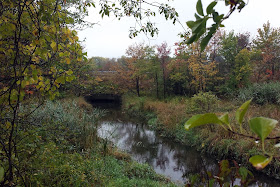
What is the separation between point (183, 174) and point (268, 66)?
1246cm

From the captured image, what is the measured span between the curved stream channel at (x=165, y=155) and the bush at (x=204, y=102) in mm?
1977

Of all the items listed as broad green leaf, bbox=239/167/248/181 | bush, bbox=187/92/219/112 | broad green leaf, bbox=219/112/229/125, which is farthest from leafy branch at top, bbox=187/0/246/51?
bush, bbox=187/92/219/112

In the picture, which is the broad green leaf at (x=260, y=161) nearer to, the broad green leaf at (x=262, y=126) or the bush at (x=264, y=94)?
the broad green leaf at (x=262, y=126)

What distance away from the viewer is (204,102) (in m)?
8.69

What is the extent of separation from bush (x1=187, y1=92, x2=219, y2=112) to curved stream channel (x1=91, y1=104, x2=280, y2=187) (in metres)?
1.98

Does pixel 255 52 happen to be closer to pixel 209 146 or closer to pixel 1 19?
pixel 209 146

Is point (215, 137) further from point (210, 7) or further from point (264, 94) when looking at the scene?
point (210, 7)

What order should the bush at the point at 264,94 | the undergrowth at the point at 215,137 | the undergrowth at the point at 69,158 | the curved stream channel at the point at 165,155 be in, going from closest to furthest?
the undergrowth at the point at 69,158, the curved stream channel at the point at 165,155, the undergrowth at the point at 215,137, the bush at the point at 264,94

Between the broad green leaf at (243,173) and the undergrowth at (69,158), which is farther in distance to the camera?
the undergrowth at (69,158)

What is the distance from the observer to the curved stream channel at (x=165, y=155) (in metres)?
5.71

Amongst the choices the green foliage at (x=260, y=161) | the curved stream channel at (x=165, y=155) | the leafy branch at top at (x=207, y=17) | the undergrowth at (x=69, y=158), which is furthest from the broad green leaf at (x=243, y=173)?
the curved stream channel at (x=165, y=155)

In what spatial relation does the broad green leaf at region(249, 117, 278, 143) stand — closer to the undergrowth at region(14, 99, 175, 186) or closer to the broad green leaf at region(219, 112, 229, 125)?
the broad green leaf at region(219, 112, 229, 125)

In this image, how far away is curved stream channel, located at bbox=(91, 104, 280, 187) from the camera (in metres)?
5.71

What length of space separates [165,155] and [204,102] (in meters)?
3.00
